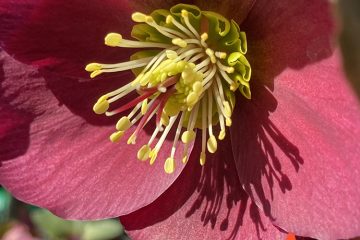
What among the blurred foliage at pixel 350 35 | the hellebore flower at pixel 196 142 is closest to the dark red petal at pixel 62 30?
the hellebore flower at pixel 196 142

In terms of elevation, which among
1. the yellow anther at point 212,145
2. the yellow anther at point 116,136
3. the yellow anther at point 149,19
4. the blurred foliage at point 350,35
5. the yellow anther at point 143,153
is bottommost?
the yellow anther at point 212,145

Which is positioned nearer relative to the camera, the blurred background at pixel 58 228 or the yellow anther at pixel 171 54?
the yellow anther at pixel 171 54

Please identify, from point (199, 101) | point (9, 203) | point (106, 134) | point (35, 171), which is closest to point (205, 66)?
point (199, 101)

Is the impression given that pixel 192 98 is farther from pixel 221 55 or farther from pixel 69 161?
pixel 69 161

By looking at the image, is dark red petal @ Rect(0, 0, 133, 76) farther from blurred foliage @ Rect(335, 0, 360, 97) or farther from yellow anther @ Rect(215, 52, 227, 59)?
blurred foliage @ Rect(335, 0, 360, 97)

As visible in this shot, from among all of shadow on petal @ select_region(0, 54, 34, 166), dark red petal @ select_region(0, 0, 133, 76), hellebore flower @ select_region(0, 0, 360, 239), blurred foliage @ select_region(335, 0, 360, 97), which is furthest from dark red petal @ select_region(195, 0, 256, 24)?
blurred foliage @ select_region(335, 0, 360, 97)

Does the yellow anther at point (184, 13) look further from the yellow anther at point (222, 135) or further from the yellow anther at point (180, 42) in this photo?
the yellow anther at point (222, 135)
